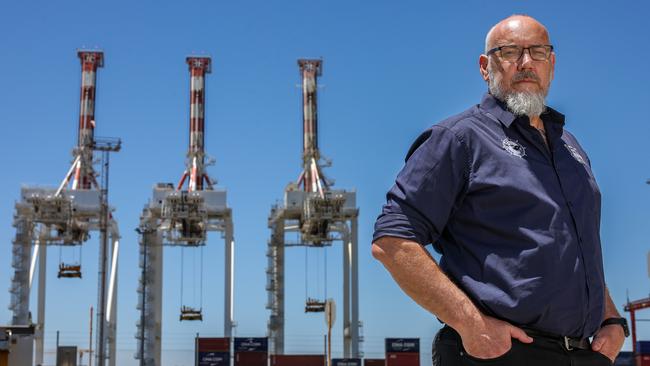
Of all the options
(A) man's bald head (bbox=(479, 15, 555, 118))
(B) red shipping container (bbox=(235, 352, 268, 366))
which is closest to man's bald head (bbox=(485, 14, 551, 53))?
(A) man's bald head (bbox=(479, 15, 555, 118))

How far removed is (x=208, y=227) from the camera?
60188mm

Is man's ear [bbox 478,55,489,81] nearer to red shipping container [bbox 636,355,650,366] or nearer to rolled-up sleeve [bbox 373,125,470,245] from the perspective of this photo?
rolled-up sleeve [bbox 373,125,470,245]

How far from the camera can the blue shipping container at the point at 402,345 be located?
173 feet

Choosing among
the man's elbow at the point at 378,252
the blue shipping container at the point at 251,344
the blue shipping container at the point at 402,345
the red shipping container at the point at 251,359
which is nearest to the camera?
the man's elbow at the point at 378,252

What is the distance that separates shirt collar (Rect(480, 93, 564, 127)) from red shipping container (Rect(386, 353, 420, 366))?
1919 inches

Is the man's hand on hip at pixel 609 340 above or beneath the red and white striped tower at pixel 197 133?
beneath

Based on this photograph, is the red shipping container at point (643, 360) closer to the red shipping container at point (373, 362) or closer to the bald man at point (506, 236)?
the red shipping container at point (373, 362)

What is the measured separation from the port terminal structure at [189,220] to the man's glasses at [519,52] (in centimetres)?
5115

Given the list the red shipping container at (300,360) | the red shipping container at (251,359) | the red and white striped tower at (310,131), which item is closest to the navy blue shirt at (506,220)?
the red shipping container at (300,360)

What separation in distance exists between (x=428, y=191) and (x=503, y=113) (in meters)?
0.45

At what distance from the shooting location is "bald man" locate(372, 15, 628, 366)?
3.18 m

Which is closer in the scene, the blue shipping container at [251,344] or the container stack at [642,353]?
the container stack at [642,353]

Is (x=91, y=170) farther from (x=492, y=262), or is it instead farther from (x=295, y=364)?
(x=492, y=262)

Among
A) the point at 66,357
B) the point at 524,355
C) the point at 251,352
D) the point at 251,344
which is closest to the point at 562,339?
the point at 524,355
